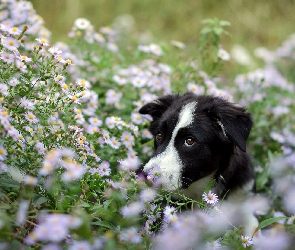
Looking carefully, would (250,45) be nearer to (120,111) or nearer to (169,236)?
(120,111)

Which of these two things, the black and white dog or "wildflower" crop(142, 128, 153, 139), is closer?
the black and white dog

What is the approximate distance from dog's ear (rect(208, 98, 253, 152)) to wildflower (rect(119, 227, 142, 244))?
1.12 meters

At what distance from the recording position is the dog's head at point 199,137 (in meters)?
3.10

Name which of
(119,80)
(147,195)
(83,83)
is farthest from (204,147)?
(119,80)

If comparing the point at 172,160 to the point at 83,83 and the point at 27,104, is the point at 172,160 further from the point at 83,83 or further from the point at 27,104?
the point at 27,104

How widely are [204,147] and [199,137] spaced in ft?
0.26

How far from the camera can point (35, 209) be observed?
7.22 feet

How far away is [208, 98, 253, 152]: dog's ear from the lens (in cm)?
309

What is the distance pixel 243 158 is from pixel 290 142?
89 centimetres

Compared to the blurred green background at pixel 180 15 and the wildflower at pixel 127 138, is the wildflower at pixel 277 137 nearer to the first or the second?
the wildflower at pixel 127 138

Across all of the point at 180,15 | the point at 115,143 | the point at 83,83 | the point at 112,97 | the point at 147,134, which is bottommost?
the point at 115,143

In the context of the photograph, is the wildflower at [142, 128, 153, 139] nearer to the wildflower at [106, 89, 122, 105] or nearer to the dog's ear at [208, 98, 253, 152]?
the wildflower at [106, 89, 122, 105]

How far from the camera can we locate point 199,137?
320 cm

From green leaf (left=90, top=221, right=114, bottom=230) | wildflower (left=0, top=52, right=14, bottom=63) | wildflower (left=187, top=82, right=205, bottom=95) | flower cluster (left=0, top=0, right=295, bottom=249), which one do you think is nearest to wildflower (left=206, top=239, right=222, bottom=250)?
flower cluster (left=0, top=0, right=295, bottom=249)
